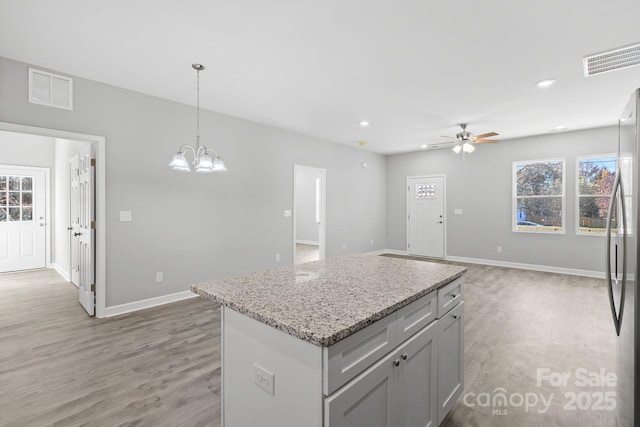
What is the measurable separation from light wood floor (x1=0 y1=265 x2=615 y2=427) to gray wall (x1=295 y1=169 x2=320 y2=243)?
631 centimetres

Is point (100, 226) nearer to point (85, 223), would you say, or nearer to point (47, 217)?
point (85, 223)

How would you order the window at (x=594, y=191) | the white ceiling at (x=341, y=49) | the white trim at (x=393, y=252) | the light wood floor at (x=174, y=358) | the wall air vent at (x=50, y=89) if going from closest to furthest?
the light wood floor at (x=174, y=358) → the white ceiling at (x=341, y=49) → the wall air vent at (x=50, y=89) → the window at (x=594, y=191) → the white trim at (x=393, y=252)

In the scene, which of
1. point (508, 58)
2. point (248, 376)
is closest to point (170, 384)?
point (248, 376)

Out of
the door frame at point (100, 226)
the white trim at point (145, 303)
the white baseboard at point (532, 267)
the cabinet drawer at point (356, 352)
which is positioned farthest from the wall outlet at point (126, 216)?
the white baseboard at point (532, 267)

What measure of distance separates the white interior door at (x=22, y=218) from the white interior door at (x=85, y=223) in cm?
280

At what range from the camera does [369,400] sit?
3.70 feet

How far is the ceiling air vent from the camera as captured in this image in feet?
8.74

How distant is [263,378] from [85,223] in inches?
147

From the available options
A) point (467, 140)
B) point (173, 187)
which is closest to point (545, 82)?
point (467, 140)

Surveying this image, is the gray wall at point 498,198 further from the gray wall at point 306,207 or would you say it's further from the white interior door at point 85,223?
the white interior door at point 85,223

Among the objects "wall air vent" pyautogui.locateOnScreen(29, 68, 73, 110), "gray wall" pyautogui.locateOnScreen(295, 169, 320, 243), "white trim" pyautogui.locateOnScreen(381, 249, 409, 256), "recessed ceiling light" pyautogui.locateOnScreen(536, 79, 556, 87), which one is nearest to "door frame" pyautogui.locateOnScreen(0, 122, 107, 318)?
"wall air vent" pyautogui.locateOnScreen(29, 68, 73, 110)

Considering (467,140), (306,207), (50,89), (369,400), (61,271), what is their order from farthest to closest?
(306,207) → (61,271) → (467,140) → (50,89) → (369,400)

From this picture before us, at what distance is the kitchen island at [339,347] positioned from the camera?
1003 mm

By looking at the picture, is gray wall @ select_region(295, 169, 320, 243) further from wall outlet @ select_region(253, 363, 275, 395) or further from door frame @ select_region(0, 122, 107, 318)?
wall outlet @ select_region(253, 363, 275, 395)
